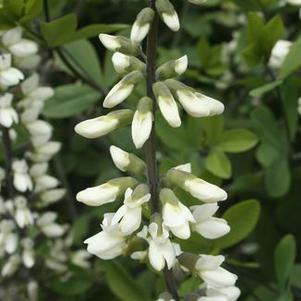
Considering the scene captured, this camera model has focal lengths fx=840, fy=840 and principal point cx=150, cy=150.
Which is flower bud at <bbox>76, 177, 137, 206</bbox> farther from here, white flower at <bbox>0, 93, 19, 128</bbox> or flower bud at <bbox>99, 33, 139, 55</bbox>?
white flower at <bbox>0, 93, 19, 128</bbox>

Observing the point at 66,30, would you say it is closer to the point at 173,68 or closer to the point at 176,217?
the point at 173,68

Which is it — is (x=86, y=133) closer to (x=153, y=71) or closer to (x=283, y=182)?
(x=153, y=71)

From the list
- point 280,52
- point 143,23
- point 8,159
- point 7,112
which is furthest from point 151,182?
point 280,52

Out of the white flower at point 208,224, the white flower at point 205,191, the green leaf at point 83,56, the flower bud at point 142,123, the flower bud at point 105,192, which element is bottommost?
the green leaf at point 83,56

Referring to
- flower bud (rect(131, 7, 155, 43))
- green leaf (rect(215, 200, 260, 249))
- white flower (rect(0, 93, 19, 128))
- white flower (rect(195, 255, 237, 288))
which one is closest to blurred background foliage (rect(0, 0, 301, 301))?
green leaf (rect(215, 200, 260, 249))

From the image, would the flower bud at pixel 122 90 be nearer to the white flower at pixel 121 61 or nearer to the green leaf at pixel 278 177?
the white flower at pixel 121 61

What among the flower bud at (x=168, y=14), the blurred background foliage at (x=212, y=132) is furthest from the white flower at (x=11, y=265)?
the flower bud at (x=168, y=14)
